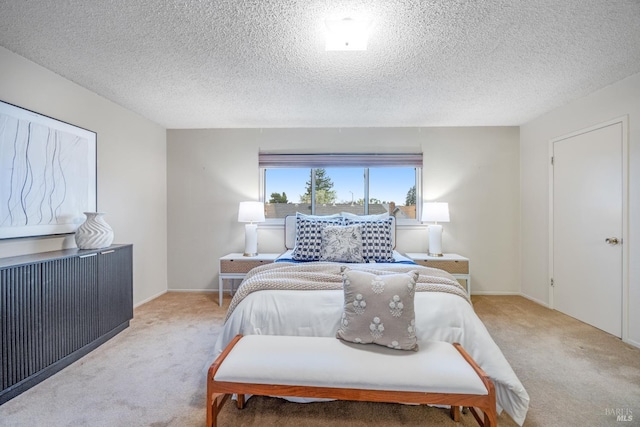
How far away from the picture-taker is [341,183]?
4008 mm

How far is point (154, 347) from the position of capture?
90.9 inches

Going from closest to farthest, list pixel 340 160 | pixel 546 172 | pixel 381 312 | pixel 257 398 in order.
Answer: pixel 381 312
pixel 257 398
pixel 546 172
pixel 340 160

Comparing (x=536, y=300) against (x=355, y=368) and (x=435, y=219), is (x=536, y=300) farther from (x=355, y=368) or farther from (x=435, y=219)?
(x=355, y=368)

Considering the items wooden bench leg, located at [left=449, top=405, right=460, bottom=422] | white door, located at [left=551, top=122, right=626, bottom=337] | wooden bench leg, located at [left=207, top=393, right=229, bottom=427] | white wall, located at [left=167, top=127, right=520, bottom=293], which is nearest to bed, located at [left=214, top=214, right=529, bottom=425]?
wooden bench leg, located at [left=449, top=405, right=460, bottom=422]

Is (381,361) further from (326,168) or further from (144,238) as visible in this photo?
(144,238)

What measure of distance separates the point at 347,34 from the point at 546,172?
10.3 ft

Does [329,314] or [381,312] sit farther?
[329,314]

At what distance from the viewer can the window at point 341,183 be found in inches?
153

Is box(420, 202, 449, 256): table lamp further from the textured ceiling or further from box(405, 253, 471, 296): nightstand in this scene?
the textured ceiling

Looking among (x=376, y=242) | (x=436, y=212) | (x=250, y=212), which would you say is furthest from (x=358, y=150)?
(x=250, y=212)

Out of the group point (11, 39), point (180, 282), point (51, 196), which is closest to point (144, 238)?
point (180, 282)

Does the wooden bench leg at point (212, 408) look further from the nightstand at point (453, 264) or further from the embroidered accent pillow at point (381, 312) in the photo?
the nightstand at point (453, 264)

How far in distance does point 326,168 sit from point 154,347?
114 inches

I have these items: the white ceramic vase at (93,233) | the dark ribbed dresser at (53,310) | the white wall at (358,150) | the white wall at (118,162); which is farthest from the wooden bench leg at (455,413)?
the white wall at (118,162)
